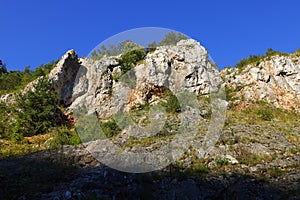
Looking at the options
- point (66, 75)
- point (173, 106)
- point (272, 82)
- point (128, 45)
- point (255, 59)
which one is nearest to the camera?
point (128, 45)

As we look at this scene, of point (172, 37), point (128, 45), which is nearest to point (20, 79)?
Answer: point (128, 45)

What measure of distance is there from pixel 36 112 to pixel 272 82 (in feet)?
67.1

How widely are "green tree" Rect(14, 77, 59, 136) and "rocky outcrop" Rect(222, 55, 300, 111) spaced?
53.0 ft

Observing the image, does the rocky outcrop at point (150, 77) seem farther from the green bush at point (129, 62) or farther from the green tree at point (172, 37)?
the green tree at point (172, 37)

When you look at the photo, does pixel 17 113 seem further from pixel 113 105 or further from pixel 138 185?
pixel 138 185

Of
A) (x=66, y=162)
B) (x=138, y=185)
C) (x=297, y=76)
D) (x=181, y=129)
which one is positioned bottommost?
(x=138, y=185)

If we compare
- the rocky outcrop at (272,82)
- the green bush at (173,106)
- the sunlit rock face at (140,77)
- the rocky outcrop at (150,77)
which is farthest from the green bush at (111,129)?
the rocky outcrop at (272,82)

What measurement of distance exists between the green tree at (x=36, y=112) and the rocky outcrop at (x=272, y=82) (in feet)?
53.0

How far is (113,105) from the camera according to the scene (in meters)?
23.1

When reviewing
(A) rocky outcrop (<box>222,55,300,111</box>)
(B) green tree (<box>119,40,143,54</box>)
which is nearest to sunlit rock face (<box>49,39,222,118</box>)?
(A) rocky outcrop (<box>222,55,300,111</box>)

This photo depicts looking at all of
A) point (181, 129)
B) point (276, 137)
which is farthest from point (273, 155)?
point (181, 129)

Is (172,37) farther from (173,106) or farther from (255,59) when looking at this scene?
(255,59)

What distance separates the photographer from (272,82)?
1023 inches

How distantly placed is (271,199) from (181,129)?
839 centimetres
